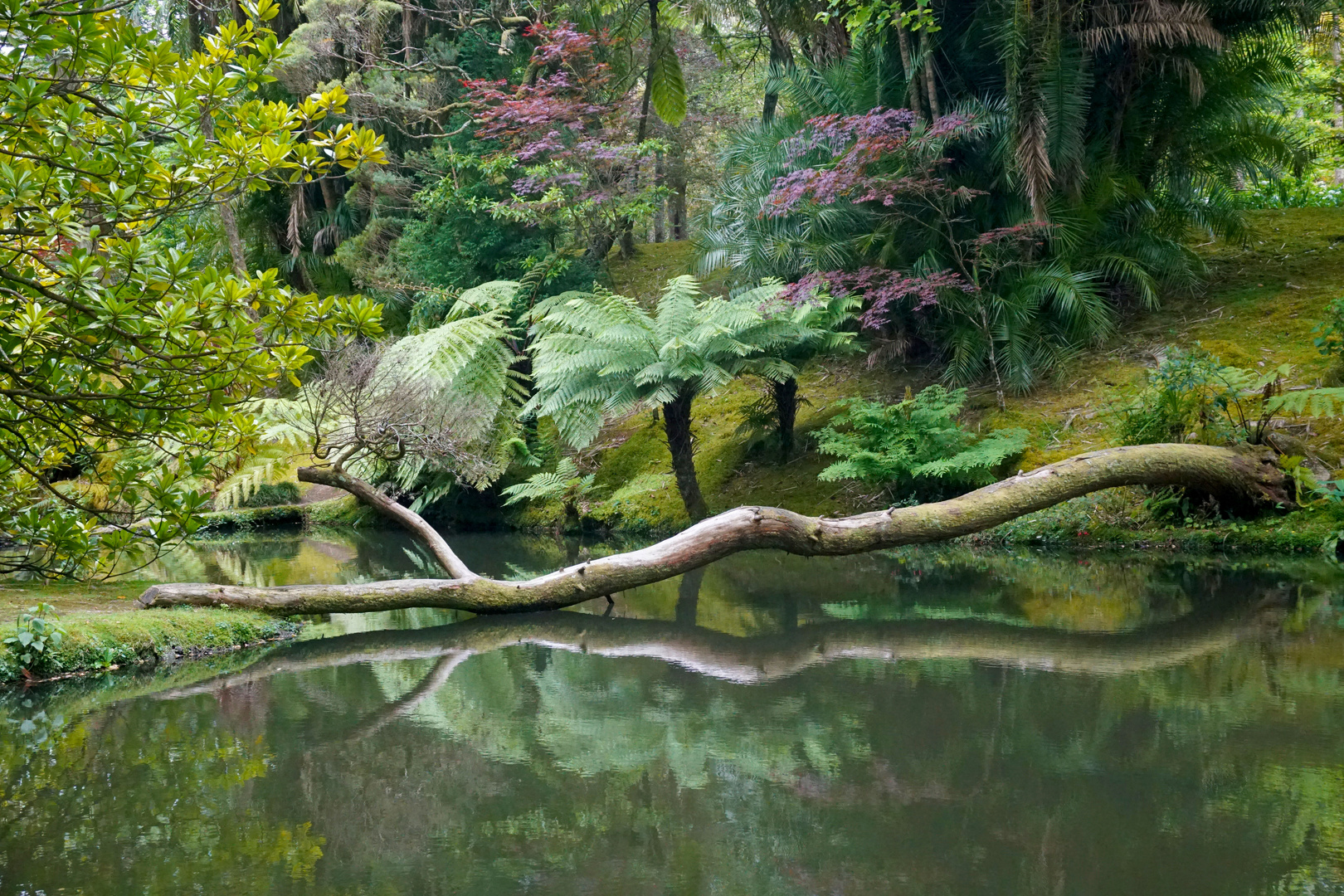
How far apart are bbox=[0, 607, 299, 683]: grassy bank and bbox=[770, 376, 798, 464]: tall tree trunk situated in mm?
5662

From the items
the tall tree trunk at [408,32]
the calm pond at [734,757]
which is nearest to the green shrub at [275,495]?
the tall tree trunk at [408,32]

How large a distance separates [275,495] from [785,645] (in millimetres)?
11715

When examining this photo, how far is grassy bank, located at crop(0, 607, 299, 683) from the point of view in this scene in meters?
5.18

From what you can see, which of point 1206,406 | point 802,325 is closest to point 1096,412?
point 1206,406

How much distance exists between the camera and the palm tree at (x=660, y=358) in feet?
29.5

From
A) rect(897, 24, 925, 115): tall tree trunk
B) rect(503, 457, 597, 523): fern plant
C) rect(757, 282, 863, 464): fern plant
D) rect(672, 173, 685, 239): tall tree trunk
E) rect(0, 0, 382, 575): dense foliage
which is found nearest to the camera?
rect(0, 0, 382, 575): dense foliage

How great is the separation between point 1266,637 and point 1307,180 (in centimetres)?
1377

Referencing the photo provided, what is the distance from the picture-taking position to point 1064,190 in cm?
980

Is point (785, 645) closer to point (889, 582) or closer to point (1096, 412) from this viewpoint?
point (889, 582)

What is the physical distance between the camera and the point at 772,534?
21.5 feet

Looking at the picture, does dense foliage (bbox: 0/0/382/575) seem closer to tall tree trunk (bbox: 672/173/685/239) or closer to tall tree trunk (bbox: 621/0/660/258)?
tall tree trunk (bbox: 621/0/660/258)

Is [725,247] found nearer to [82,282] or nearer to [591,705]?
[591,705]

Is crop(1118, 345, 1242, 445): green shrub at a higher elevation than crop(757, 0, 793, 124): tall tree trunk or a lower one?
lower

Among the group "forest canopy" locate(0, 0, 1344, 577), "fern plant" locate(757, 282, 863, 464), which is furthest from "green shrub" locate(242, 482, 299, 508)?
"fern plant" locate(757, 282, 863, 464)
